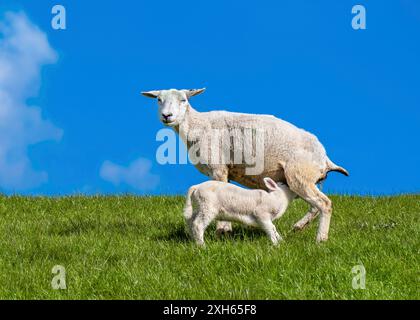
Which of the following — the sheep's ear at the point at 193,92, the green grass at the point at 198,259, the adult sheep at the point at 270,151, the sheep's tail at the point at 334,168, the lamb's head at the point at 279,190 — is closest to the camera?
the green grass at the point at 198,259

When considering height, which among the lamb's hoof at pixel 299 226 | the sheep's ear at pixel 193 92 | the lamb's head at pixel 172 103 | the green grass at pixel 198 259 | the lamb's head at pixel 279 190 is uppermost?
the sheep's ear at pixel 193 92

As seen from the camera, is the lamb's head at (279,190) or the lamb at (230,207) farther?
the lamb's head at (279,190)

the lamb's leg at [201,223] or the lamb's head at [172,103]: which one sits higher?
the lamb's head at [172,103]

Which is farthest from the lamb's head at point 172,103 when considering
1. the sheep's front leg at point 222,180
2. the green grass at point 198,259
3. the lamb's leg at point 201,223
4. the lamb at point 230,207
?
the green grass at point 198,259

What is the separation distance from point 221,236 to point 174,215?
2.35m

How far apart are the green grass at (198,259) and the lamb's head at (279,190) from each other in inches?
25.7

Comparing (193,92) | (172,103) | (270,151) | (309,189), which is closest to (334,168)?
(309,189)

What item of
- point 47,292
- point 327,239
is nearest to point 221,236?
point 327,239

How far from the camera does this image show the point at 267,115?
34.2 feet

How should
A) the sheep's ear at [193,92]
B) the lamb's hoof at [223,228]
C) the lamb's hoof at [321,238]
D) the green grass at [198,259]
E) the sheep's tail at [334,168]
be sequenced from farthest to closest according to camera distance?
1. the sheep's tail at [334,168]
2. the sheep's ear at [193,92]
3. the lamb's hoof at [223,228]
4. the lamb's hoof at [321,238]
5. the green grass at [198,259]

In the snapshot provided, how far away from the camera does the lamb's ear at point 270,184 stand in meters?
9.49

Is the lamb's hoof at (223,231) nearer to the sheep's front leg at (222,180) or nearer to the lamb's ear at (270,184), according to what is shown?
the sheep's front leg at (222,180)

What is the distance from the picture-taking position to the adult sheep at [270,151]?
32.0ft
